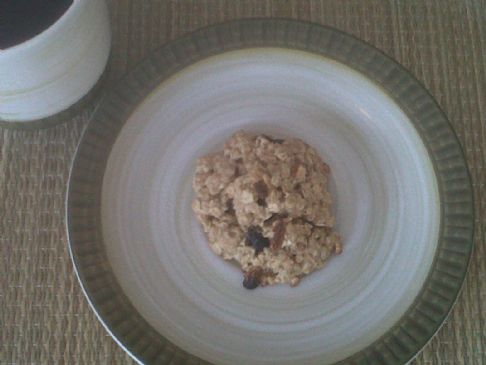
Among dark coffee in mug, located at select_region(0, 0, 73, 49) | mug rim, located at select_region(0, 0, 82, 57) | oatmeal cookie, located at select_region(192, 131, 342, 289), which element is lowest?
oatmeal cookie, located at select_region(192, 131, 342, 289)

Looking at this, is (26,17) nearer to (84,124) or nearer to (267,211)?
(84,124)

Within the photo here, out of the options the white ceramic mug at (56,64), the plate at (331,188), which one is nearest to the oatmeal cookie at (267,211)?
the plate at (331,188)

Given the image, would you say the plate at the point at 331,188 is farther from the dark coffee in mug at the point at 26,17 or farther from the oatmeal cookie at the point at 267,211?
the dark coffee in mug at the point at 26,17

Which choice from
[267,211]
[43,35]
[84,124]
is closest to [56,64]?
[43,35]

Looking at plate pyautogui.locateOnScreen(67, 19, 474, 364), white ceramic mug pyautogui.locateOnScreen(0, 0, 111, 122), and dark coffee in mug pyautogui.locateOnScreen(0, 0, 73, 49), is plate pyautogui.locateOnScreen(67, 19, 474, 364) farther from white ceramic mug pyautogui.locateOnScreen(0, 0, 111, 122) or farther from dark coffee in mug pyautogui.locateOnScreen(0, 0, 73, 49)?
dark coffee in mug pyautogui.locateOnScreen(0, 0, 73, 49)

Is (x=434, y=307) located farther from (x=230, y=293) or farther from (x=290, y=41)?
(x=290, y=41)

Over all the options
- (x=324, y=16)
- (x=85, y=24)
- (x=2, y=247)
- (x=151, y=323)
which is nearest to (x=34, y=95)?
(x=85, y=24)

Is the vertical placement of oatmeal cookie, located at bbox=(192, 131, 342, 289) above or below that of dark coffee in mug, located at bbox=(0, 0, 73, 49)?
below

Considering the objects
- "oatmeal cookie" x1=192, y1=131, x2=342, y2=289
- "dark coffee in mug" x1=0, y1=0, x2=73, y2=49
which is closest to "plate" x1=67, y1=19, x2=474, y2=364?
"oatmeal cookie" x1=192, y1=131, x2=342, y2=289

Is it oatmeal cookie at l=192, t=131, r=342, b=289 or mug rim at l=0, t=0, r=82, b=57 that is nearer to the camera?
mug rim at l=0, t=0, r=82, b=57
